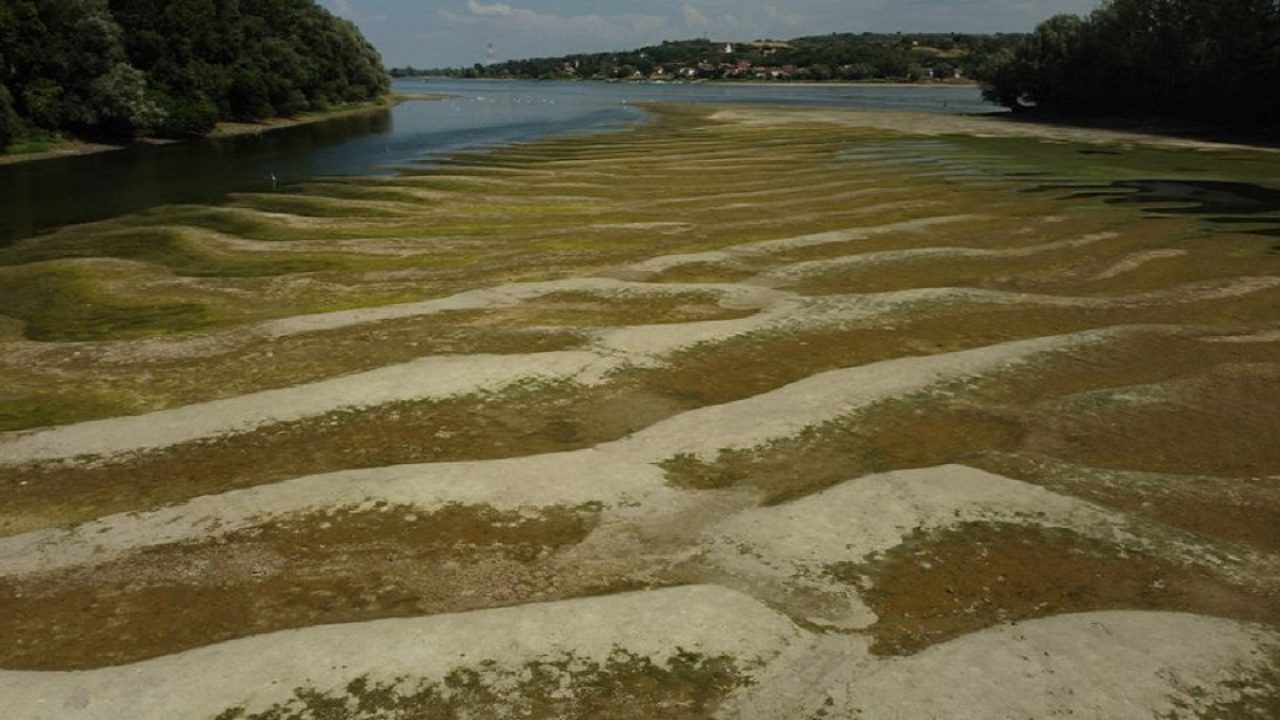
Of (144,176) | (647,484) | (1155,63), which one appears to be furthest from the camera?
(1155,63)

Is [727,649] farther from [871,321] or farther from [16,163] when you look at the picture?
[16,163]

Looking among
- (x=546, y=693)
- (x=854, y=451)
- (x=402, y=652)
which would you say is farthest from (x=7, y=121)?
(x=546, y=693)

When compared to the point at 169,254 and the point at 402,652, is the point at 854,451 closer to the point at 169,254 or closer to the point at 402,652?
the point at 402,652

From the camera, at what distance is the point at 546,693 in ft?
38.2

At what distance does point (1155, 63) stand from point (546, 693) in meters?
148

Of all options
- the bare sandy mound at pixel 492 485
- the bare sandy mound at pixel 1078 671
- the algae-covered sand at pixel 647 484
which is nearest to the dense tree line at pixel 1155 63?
the algae-covered sand at pixel 647 484

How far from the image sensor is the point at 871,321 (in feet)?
99.5

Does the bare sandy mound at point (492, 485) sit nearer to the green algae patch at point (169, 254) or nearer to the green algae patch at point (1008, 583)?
the green algae patch at point (1008, 583)

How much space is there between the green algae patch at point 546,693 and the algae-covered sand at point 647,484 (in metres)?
0.05

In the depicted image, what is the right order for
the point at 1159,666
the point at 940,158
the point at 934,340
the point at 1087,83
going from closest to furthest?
the point at 1159,666 → the point at 934,340 → the point at 940,158 → the point at 1087,83

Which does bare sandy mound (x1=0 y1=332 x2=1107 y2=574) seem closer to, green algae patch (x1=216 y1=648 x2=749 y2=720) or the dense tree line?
green algae patch (x1=216 y1=648 x2=749 y2=720)

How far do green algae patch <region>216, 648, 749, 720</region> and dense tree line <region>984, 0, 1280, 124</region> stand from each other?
394 ft

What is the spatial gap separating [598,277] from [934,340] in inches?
591

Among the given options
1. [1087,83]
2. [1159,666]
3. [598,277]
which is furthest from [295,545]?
[1087,83]
